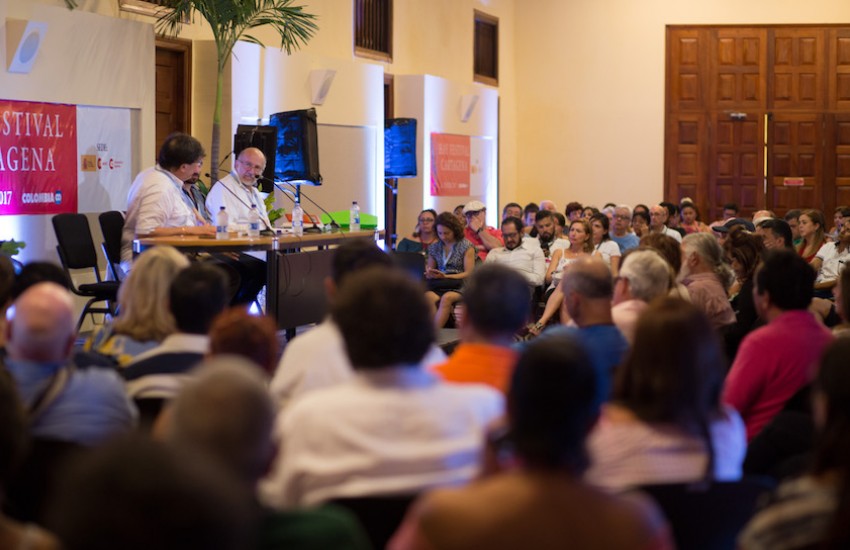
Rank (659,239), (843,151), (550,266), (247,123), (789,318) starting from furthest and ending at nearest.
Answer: (843,151), (247,123), (550,266), (659,239), (789,318)

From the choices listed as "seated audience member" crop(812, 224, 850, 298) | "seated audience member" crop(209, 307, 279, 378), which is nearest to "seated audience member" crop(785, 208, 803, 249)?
"seated audience member" crop(812, 224, 850, 298)

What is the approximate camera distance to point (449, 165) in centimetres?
1489

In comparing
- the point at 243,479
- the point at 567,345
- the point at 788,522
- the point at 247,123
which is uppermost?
the point at 247,123

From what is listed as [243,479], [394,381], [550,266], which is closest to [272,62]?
[550,266]

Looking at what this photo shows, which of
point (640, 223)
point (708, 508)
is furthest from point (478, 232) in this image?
point (708, 508)

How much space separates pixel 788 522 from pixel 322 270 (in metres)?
6.13

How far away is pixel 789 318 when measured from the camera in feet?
12.1

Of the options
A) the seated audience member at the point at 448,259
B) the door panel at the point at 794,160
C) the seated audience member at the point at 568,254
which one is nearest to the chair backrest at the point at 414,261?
the seated audience member at the point at 448,259

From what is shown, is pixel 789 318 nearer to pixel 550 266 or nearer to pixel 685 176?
pixel 550 266

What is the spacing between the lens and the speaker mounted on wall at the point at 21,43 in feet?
26.1

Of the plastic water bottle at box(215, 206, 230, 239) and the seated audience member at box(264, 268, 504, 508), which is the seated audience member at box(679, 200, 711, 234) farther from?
the seated audience member at box(264, 268, 504, 508)

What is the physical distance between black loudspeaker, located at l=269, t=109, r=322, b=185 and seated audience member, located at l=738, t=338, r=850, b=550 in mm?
8030

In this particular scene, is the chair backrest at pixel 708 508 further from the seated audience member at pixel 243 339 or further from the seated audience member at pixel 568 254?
the seated audience member at pixel 568 254

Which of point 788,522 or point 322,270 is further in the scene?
point 322,270
